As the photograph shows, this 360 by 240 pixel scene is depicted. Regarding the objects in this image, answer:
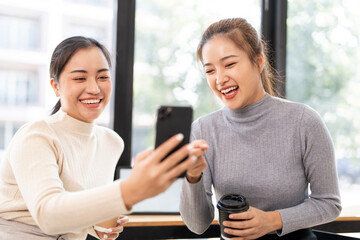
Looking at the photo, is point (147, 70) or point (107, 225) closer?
point (107, 225)

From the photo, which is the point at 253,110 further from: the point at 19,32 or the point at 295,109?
the point at 19,32

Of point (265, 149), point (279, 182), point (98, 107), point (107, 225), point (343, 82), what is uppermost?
point (343, 82)

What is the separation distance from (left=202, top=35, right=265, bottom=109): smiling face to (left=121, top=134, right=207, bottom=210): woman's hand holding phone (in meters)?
0.57

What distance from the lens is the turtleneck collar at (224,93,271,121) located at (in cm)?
144

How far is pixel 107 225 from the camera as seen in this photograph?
133 cm

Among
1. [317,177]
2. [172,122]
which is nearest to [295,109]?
[317,177]

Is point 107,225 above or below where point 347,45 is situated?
below

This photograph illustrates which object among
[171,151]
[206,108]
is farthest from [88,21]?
[171,151]

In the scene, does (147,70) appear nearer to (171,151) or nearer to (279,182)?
(279,182)

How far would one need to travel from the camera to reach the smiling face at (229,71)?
134cm

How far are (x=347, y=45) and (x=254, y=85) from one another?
1.50m

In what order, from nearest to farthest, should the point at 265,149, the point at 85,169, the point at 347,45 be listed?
the point at 85,169 < the point at 265,149 < the point at 347,45

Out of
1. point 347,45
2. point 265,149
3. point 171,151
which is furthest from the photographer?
point 347,45

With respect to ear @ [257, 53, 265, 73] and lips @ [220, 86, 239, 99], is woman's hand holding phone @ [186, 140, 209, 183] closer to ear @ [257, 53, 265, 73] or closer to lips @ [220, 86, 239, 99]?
lips @ [220, 86, 239, 99]
